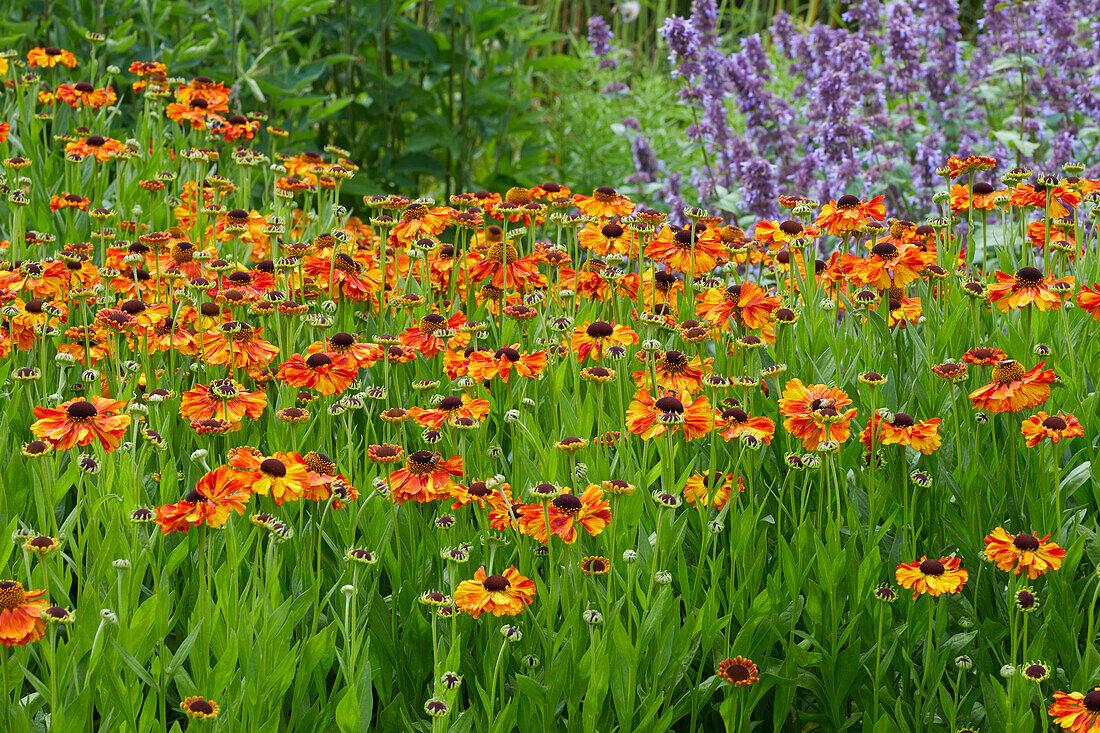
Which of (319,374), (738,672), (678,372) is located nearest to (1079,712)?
(738,672)

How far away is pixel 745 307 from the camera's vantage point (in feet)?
6.47

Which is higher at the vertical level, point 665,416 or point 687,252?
point 687,252

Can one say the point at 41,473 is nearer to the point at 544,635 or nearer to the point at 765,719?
the point at 544,635

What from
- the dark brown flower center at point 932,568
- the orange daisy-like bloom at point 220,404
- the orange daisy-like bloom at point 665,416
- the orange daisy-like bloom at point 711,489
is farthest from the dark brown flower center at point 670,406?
the orange daisy-like bloom at point 220,404

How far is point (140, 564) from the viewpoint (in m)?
1.47

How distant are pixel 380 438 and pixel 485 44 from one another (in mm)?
4098

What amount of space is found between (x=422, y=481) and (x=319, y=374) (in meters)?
0.33

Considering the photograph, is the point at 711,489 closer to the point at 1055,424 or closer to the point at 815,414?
the point at 815,414

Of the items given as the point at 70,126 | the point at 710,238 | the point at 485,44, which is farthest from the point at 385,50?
the point at 710,238

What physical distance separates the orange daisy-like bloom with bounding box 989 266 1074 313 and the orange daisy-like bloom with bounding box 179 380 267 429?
1280mm

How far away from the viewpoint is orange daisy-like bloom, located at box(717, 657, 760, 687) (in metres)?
1.39

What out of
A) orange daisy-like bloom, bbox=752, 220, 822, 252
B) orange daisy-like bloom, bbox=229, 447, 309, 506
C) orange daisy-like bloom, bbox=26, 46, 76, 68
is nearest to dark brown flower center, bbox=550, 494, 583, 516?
orange daisy-like bloom, bbox=229, 447, 309, 506

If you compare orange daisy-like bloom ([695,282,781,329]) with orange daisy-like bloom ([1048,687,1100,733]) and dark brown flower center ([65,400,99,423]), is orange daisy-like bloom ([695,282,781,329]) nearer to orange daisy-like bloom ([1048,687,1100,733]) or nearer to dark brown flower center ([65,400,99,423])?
orange daisy-like bloom ([1048,687,1100,733])

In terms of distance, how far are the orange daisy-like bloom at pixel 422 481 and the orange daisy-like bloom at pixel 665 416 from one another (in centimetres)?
28
